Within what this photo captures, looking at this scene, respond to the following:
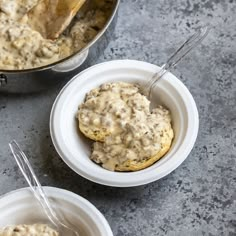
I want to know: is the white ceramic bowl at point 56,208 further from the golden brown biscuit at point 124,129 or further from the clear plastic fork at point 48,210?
the golden brown biscuit at point 124,129

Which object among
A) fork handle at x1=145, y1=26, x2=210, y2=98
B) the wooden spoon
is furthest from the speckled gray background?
the wooden spoon

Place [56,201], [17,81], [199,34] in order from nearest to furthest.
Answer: [56,201]
[17,81]
[199,34]

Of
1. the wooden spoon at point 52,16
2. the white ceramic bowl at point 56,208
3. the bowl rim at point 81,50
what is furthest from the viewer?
the wooden spoon at point 52,16

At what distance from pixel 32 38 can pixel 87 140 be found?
279 mm

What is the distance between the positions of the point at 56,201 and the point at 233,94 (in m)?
0.52

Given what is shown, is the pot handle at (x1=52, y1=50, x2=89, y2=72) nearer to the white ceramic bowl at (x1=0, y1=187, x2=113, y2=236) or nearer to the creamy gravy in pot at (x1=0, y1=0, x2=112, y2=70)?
the creamy gravy in pot at (x1=0, y1=0, x2=112, y2=70)

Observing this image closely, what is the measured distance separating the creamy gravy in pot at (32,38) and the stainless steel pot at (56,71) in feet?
0.15

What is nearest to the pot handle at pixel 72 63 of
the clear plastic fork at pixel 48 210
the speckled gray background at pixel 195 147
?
the speckled gray background at pixel 195 147

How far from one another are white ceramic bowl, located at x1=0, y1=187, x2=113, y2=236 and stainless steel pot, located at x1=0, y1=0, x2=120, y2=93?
10.5 inches

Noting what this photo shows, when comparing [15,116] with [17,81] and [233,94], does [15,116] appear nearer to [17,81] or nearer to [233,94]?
[17,81]

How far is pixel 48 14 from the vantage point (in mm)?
1482

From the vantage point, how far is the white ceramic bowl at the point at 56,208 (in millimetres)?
1224

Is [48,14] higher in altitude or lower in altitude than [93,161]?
higher

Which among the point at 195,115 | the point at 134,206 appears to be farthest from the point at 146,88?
the point at 134,206
